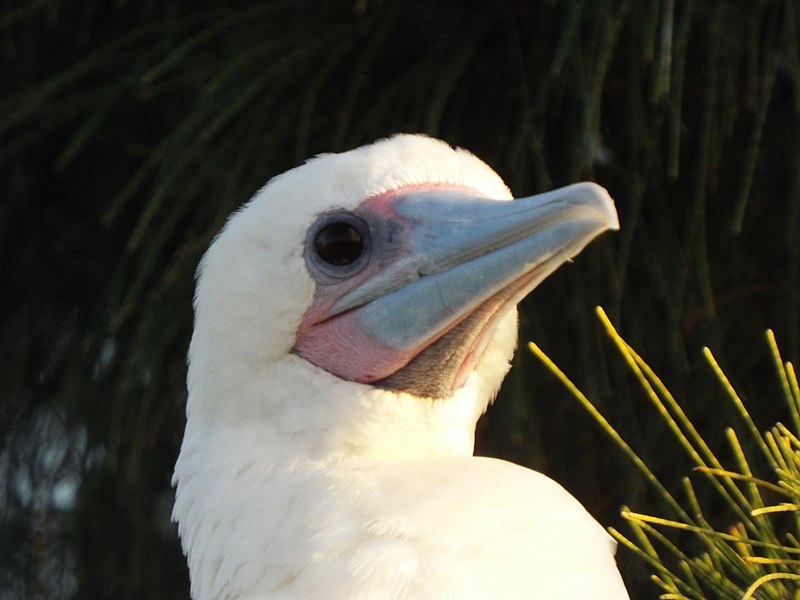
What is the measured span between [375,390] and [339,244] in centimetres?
16

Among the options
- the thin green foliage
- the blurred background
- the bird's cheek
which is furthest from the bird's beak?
the blurred background

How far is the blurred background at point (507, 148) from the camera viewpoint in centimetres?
178

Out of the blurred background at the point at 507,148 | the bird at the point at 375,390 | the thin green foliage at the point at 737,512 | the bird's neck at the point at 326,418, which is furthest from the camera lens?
the blurred background at the point at 507,148

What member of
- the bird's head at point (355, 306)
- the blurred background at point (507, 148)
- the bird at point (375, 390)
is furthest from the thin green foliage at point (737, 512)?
the blurred background at point (507, 148)

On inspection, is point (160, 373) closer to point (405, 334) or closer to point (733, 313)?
point (405, 334)

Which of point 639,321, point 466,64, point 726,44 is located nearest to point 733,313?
point 639,321

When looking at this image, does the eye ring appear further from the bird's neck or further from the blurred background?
the blurred background

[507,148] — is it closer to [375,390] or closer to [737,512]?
[375,390]

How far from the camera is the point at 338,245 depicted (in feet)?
4.51

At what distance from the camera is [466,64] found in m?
1.86

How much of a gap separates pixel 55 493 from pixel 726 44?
1.34 m

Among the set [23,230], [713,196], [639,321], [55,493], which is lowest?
[55,493]

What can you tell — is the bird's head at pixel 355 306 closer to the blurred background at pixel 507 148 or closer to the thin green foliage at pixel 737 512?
the thin green foliage at pixel 737 512

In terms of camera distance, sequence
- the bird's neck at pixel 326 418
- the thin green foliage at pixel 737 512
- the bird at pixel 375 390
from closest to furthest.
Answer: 1. the thin green foliage at pixel 737 512
2. the bird at pixel 375 390
3. the bird's neck at pixel 326 418
